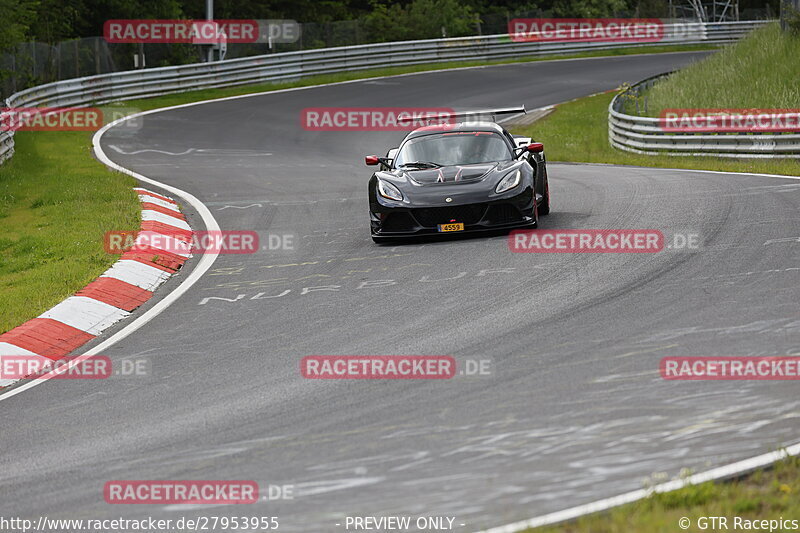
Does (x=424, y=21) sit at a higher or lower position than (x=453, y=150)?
higher

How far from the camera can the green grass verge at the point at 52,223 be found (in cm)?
1080

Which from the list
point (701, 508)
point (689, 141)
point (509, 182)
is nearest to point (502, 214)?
point (509, 182)

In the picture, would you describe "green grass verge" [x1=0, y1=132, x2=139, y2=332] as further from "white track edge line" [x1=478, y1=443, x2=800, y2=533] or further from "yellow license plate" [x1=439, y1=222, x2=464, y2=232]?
"white track edge line" [x1=478, y1=443, x2=800, y2=533]

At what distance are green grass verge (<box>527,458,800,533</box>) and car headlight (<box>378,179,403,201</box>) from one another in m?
7.82

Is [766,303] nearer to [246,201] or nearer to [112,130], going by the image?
[246,201]

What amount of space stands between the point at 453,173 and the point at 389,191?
2.45 feet

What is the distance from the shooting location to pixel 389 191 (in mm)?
12508

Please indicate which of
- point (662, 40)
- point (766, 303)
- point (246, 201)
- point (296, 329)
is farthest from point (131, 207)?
point (662, 40)

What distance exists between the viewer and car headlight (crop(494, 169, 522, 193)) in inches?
477

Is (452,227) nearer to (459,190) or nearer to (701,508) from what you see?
(459,190)

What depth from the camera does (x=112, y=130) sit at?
28.8 m

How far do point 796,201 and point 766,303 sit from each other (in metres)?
5.58

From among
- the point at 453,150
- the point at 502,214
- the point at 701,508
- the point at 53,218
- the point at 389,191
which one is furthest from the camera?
the point at 53,218

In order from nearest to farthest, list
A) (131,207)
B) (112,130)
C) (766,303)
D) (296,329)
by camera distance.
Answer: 1. (766,303)
2. (296,329)
3. (131,207)
4. (112,130)
